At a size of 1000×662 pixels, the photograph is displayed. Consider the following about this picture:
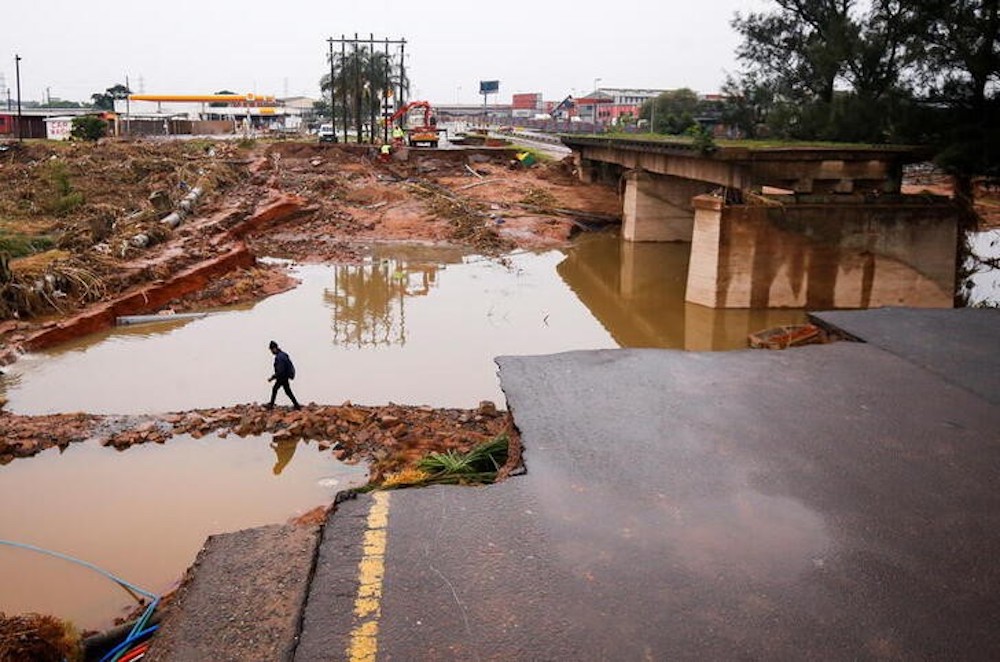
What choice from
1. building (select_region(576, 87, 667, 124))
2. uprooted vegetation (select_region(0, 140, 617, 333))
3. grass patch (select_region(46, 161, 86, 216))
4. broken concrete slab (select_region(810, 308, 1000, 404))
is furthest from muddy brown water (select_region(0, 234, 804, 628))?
building (select_region(576, 87, 667, 124))

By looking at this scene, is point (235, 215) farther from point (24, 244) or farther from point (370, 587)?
point (370, 587)

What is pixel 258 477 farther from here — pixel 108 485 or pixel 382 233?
pixel 382 233

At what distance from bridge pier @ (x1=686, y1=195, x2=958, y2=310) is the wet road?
1343 cm

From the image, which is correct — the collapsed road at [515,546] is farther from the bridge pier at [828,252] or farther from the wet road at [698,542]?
the bridge pier at [828,252]

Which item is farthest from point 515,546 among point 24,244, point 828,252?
point 24,244

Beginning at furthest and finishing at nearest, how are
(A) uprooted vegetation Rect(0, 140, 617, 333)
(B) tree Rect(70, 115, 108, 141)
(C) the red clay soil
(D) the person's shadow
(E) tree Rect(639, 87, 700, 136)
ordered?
(E) tree Rect(639, 87, 700, 136), (B) tree Rect(70, 115, 108, 141), (A) uprooted vegetation Rect(0, 140, 617, 333), (C) the red clay soil, (D) the person's shadow

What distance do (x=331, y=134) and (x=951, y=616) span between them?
6094cm

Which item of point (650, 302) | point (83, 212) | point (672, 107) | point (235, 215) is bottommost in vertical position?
point (650, 302)

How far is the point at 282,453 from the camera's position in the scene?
1055cm

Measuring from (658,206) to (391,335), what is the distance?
1752cm

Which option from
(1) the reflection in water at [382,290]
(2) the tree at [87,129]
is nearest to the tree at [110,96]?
(2) the tree at [87,129]

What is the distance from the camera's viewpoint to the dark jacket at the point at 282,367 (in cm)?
1141

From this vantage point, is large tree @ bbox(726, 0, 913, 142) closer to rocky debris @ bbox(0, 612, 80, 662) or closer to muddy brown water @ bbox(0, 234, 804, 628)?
muddy brown water @ bbox(0, 234, 804, 628)

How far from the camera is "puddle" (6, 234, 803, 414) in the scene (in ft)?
45.0
